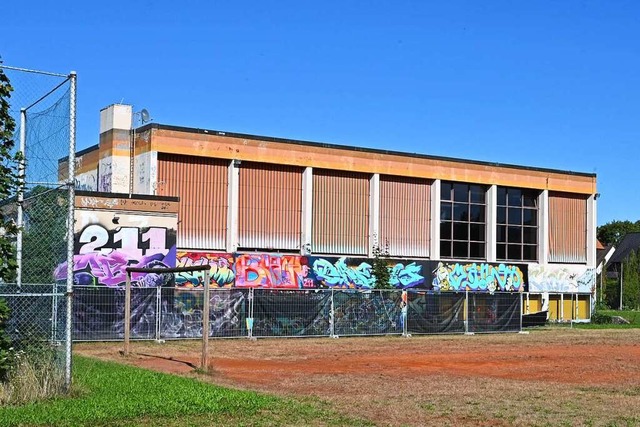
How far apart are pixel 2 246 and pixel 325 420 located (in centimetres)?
550

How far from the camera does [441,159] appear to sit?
50031 millimetres

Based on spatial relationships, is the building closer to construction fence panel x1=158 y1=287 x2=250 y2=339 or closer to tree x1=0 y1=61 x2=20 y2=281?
construction fence panel x1=158 y1=287 x2=250 y2=339

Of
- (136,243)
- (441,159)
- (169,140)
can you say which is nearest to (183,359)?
(136,243)

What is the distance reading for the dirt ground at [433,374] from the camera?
14.2 metres

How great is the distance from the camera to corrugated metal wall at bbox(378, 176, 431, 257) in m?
48.1

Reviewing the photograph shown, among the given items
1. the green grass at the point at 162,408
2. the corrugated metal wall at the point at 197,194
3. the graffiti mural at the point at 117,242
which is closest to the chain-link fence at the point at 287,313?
the graffiti mural at the point at 117,242

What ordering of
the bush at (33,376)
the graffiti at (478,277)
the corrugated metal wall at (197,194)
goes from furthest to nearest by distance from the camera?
1. the graffiti at (478,277)
2. the corrugated metal wall at (197,194)
3. the bush at (33,376)

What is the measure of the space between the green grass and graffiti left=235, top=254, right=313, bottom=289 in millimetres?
25487

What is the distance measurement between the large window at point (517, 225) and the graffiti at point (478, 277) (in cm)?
147

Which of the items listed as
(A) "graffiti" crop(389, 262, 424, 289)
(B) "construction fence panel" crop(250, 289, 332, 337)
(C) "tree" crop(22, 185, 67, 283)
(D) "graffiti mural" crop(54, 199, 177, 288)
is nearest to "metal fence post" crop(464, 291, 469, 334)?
(B) "construction fence panel" crop(250, 289, 332, 337)

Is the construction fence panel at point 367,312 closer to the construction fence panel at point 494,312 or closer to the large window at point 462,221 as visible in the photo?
the construction fence panel at point 494,312

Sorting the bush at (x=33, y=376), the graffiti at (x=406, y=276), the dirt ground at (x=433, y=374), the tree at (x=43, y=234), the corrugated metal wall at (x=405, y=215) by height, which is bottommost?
the dirt ground at (x=433, y=374)

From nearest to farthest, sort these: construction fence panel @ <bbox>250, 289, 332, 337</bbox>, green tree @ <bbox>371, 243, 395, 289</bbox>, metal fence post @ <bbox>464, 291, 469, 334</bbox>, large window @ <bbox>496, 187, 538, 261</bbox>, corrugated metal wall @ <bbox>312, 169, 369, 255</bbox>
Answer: construction fence panel @ <bbox>250, 289, 332, 337</bbox> → metal fence post @ <bbox>464, 291, 469, 334</bbox> → green tree @ <bbox>371, 243, 395, 289</bbox> → corrugated metal wall @ <bbox>312, 169, 369, 255</bbox> → large window @ <bbox>496, 187, 538, 261</bbox>

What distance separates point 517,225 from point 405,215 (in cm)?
870
